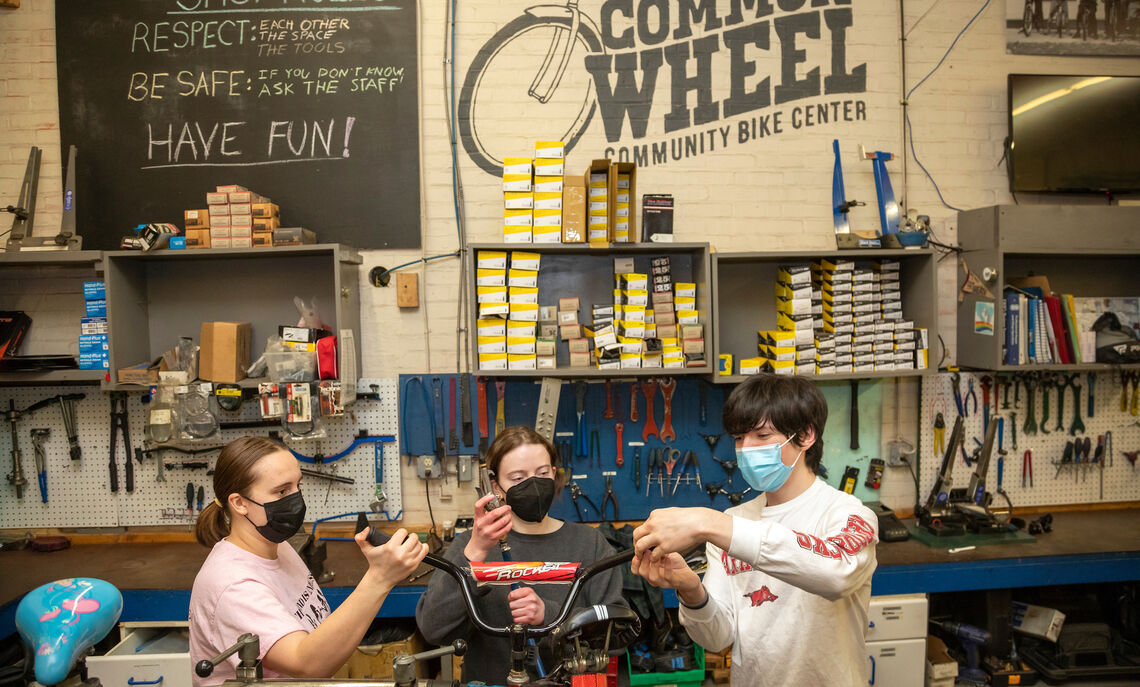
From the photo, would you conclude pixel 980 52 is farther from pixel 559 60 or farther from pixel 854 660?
pixel 854 660

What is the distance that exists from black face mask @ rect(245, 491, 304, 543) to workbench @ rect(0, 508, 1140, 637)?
111 centimetres

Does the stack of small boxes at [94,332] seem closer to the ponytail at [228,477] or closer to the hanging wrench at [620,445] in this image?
the ponytail at [228,477]

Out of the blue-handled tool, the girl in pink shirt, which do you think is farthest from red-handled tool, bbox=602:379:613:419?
the blue-handled tool

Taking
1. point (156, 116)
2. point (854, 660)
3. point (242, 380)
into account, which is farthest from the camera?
point (156, 116)

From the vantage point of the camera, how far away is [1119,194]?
3402mm

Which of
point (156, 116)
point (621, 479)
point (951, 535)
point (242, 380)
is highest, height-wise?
point (156, 116)

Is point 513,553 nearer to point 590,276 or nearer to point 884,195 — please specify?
point 590,276

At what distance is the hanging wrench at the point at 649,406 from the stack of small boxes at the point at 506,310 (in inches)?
22.5

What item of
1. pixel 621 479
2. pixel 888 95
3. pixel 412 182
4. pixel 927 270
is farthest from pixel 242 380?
pixel 888 95

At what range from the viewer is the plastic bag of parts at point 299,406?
2.84 metres

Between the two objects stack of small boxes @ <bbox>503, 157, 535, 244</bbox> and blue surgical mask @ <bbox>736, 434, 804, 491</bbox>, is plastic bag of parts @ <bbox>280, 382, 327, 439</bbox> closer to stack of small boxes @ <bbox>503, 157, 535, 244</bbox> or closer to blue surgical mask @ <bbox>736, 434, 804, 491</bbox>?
stack of small boxes @ <bbox>503, 157, 535, 244</bbox>

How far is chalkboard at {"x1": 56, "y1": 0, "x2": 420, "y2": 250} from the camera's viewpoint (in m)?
3.22

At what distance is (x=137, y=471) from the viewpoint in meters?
3.24

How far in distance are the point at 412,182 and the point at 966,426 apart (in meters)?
3.25
